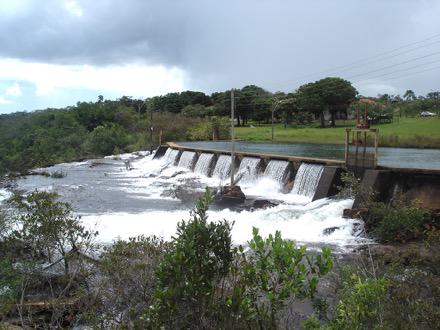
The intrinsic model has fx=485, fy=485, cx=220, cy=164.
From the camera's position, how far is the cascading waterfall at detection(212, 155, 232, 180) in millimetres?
28719

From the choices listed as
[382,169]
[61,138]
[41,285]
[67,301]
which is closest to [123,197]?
[382,169]

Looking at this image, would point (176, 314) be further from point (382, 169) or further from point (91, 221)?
point (382, 169)

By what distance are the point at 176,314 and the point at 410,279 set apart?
4054 millimetres

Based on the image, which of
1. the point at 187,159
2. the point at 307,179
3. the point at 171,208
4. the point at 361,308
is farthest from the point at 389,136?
the point at 361,308

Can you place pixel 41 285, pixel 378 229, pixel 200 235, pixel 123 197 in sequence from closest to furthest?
pixel 200 235
pixel 41 285
pixel 378 229
pixel 123 197

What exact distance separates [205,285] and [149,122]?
57442 mm

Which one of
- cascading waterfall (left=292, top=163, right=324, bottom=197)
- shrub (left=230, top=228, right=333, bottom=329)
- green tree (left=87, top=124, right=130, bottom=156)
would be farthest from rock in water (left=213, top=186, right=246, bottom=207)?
green tree (left=87, top=124, right=130, bottom=156)

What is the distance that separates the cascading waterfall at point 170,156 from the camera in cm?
3778

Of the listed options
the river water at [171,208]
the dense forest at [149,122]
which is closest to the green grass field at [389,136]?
the dense forest at [149,122]

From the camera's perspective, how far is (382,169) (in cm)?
1769

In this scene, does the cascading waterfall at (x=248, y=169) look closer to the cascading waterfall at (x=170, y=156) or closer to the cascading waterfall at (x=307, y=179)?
the cascading waterfall at (x=307, y=179)

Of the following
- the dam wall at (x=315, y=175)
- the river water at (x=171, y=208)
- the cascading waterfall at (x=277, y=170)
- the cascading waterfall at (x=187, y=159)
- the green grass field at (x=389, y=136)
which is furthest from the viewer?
the green grass field at (x=389, y=136)

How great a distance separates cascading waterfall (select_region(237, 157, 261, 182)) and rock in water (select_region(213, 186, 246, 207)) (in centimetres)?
461

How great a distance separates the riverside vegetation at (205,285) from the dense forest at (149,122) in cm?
3409
